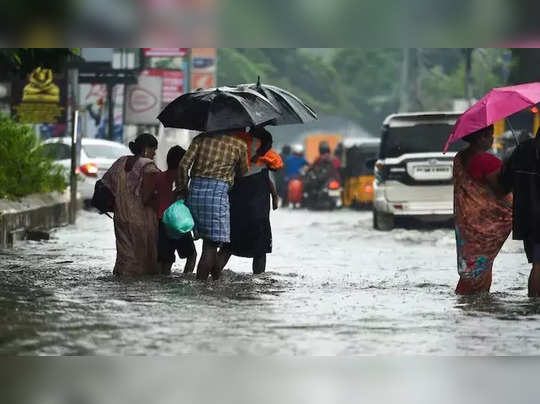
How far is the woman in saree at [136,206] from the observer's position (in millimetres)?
14453

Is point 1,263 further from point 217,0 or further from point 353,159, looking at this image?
point 353,159

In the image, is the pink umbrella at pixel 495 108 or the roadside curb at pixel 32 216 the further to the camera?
the roadside curb at pixel 32 216

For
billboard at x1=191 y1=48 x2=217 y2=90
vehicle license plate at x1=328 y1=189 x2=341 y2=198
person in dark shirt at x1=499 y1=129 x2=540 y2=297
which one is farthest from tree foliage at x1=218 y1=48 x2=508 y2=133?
person in dark shirt at x1=499 y1=129 x2=540 y2=297

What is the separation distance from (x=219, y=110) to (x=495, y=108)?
2.43 meters

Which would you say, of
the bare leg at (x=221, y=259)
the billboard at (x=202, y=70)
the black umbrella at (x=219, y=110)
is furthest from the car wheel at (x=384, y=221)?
the billboard at (x=202, y=70)

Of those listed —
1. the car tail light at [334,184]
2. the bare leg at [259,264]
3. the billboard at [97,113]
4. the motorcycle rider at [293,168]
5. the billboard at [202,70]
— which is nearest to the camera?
the bare leg at [259,264]

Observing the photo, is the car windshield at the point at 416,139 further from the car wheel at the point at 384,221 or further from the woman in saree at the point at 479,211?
the woman in saree at the point at 479,211

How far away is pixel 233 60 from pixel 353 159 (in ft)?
185

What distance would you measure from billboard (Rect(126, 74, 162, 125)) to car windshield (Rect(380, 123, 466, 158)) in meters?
22.9

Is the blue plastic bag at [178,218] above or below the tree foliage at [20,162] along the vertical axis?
below

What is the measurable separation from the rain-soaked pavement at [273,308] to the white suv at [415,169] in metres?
4.82

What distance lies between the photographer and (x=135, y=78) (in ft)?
137

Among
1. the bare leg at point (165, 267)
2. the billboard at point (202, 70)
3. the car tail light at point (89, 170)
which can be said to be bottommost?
the bare leg at point (165, 267)

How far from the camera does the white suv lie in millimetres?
23938
